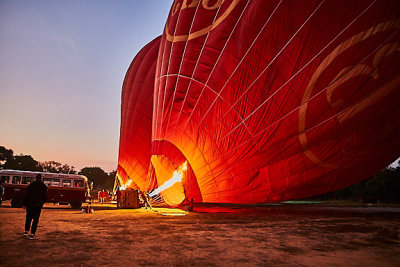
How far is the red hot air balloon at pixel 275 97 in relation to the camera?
20.9 ft

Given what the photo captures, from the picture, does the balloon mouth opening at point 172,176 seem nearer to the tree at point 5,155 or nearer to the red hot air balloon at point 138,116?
the red hot air balloon at point 138,116

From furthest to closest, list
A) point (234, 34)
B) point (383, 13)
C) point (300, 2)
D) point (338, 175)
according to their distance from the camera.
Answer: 1. point (338, 175)
2. point (234, 34)
3. point (300, 2)
4. point (383, 13)

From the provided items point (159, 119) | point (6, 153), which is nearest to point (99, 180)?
point (6, 153)

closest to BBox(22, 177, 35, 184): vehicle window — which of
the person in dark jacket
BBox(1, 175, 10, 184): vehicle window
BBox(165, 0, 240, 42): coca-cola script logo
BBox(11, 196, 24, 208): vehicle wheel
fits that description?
BBox(1, 175, 10, 184): vehicle window

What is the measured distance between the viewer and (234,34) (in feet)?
24.9

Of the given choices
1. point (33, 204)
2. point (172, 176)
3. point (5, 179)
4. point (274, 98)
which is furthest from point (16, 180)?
point (274, 98)

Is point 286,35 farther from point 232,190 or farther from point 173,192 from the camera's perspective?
point 173,192

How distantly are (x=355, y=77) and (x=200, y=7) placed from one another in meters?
4.51

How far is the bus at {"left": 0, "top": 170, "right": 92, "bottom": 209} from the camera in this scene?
12633 mm

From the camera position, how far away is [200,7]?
838cm

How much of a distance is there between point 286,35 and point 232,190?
4.38m

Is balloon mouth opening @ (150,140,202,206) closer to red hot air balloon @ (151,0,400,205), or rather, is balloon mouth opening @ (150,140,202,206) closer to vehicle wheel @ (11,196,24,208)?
red hot air balloon @ (151,0,400,205)

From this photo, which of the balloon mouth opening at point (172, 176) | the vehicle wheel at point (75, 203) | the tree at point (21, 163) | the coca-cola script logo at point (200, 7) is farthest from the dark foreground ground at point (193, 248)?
the tree at point (21, 163)

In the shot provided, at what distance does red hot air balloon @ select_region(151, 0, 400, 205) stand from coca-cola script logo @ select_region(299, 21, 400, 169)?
2 cm
